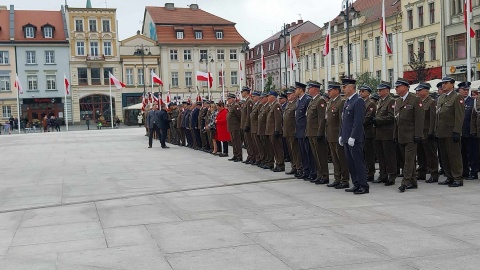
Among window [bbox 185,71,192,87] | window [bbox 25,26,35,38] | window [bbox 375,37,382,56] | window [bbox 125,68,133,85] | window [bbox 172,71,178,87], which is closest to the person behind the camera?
window [bbox 375,37,382,56]

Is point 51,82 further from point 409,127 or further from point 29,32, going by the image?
point 409,127

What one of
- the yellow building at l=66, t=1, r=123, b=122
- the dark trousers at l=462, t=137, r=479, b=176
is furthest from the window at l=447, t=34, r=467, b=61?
the yellow building at l=66, t=1, r=123, b=122

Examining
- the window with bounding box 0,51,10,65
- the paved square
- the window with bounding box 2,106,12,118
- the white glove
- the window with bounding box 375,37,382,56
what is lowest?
the paved square

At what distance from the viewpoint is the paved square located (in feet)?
20.6

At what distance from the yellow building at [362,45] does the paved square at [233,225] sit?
124 ft

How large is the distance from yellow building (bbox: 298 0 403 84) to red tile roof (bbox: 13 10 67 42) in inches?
1191

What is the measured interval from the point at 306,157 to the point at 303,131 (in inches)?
21.6

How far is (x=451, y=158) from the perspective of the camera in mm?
11141

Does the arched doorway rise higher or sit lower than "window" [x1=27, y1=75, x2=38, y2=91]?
lower

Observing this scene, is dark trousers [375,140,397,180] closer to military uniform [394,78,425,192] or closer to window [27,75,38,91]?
military uniform [394,78,425,192]

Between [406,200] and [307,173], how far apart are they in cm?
331

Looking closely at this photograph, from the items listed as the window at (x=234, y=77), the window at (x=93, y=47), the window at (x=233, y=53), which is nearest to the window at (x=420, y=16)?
the window at (x=233, y=53)

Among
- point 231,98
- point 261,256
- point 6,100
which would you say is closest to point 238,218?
point 261,256

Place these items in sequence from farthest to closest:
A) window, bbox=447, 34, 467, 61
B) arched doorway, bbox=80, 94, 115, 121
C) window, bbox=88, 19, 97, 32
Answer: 1. window, bbox=88, 19, 97, 32
2. arched doorway, bbox=80, 94, 115, 121
3. window, bbox=447, 34, 467, 61
